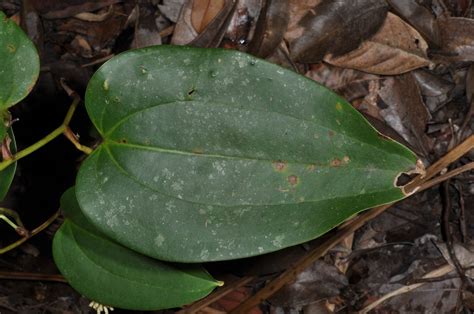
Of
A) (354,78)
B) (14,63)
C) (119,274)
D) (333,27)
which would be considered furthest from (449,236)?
(14,63)

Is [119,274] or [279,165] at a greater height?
[279,165]

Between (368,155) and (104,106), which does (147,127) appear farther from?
(368,155)

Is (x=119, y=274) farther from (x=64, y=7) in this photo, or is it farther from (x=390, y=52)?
(x=390, y=52)

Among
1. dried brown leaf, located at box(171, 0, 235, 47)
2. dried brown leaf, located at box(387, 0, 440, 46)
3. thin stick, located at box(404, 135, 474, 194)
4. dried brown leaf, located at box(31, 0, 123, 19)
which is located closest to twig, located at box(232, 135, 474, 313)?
thin stick, located at box(404, 135, 474, 194)

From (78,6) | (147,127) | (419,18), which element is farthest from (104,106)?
(419,18)

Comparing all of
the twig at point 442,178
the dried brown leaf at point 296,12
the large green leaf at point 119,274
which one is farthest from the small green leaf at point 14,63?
the twig at point 442,178

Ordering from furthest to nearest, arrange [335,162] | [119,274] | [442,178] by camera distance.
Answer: [442,178] → [119,274] → [335,162]
